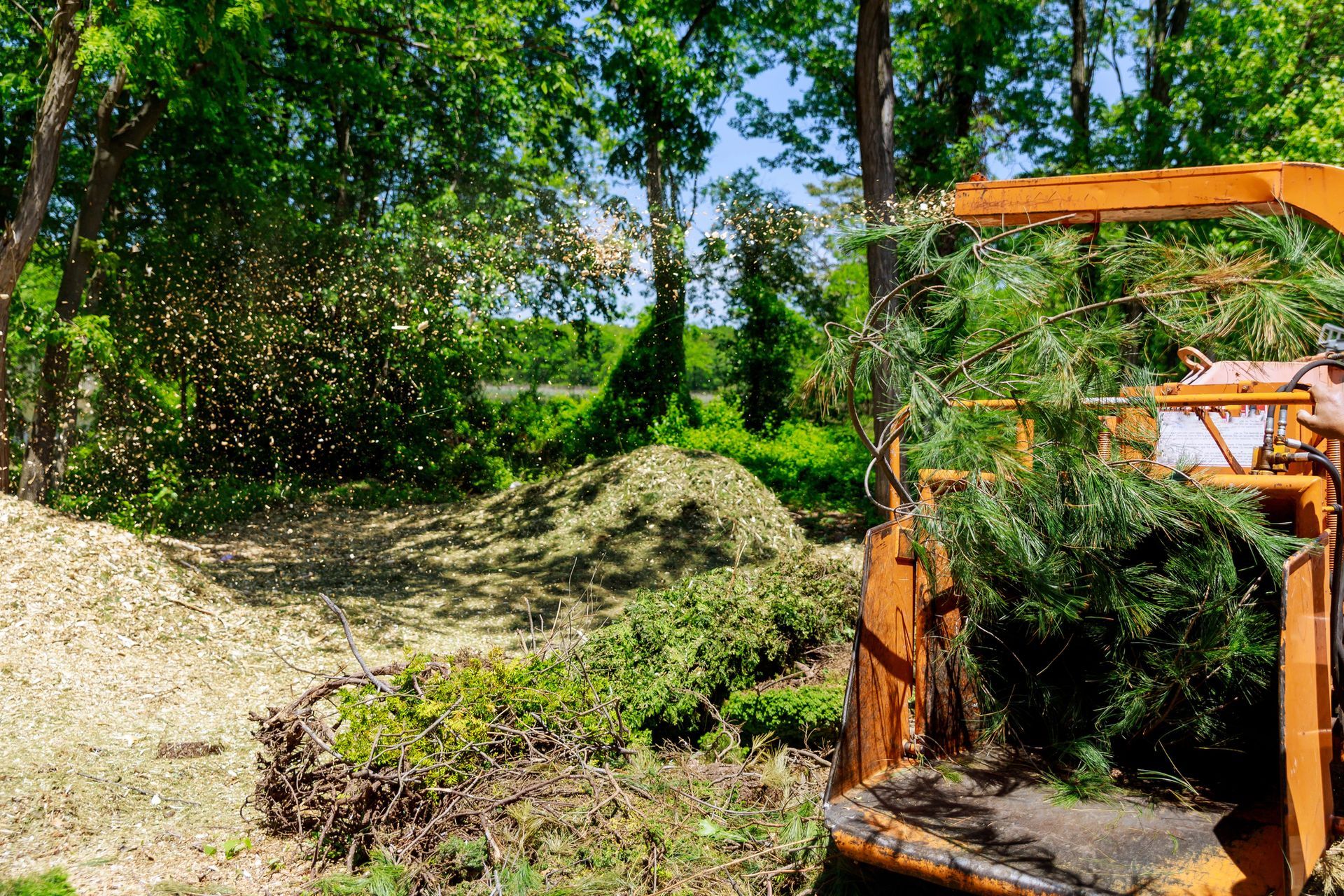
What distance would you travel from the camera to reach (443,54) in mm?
10180

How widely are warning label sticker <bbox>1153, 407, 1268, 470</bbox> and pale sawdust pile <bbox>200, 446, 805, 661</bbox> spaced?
397cm

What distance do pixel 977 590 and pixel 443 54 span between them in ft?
30.1

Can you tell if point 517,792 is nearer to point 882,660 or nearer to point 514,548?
point 882,660

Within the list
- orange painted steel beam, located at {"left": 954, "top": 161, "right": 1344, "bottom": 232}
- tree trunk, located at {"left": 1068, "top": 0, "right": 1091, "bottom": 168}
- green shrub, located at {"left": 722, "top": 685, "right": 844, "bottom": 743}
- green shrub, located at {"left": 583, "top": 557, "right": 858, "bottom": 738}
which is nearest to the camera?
orange painted steel beam, located at {"left": 954, "top": 161, "right": 1344, "bottom": 232}

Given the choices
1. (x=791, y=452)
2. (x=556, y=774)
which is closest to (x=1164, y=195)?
(x=556, y=774)

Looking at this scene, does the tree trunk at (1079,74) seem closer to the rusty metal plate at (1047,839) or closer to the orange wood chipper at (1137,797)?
the orange wood chipper at (1137,797)

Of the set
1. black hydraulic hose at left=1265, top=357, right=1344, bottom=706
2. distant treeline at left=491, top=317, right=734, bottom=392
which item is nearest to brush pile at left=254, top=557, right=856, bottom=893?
black hydraulic hose at left=1265, top=357, right=1344, bottom=706

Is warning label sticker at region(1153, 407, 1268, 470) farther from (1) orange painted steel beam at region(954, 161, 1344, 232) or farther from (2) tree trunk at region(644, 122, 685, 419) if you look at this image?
(2) tree trunk at region(644, 122, 685, 419)

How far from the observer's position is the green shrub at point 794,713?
4234 millimetres

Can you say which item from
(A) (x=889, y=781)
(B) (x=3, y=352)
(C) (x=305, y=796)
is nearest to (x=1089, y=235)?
(A) (x=889, y=781)

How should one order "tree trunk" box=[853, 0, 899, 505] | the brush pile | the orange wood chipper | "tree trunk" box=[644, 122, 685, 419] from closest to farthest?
the orange wood chipper
the brush pile
"tree trunk" box=[853, 0, 899, 505]
"tree trunk" box=[644, 122, 685, 419]

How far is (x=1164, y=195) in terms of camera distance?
3.61m

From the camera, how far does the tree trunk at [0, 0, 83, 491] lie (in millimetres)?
7625

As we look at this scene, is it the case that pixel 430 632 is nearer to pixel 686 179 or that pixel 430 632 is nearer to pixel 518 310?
pixel 518 310
